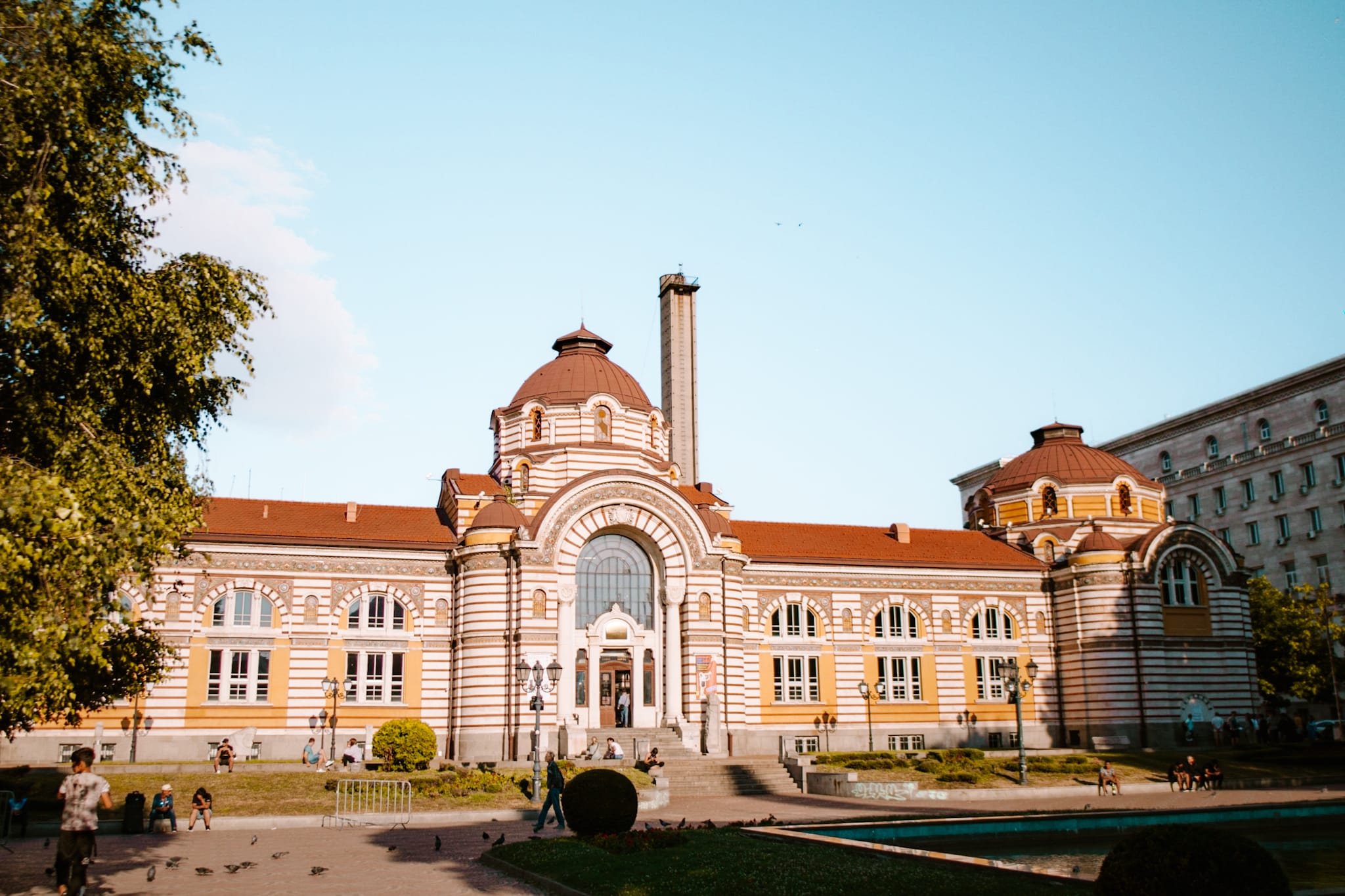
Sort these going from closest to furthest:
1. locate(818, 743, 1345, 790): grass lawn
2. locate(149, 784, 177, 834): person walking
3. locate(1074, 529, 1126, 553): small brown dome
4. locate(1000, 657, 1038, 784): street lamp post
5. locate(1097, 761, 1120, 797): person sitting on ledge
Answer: locate(149, 784, 177, 834): person walking → locate(1097, 761, 1120, 797): person sitting on ledge → locate(1000, 657, 1038, 784): street lamp post → locate(818, 743, 1345, 790): grass lawn → locate(1074, 529, 1126, 553): small brown dome

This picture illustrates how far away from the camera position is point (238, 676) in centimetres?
4475

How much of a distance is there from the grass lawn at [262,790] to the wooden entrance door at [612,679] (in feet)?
31.9

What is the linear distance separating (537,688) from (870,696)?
19.5 metres

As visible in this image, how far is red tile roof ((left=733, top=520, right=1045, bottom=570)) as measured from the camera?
175 ft

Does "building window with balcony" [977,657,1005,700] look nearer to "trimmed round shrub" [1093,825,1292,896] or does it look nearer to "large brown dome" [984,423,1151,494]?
"large brown dome" [984,423,1151,494]

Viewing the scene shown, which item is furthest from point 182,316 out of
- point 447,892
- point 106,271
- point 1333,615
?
point 1333,615

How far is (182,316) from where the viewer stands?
57.1 ft

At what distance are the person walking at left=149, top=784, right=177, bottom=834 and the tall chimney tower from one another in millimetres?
39339

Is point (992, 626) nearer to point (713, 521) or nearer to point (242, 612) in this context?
point (713, 521)

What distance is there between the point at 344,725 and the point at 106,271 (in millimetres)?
32391

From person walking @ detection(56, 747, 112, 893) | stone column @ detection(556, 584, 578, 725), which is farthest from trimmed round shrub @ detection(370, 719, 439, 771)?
person walking @ detection(56, 747, 112, 893)

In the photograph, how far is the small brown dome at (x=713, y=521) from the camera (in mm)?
47969

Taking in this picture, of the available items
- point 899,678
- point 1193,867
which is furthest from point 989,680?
point 1193,867

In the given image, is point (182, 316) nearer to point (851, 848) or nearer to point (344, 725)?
point (851, 848)
